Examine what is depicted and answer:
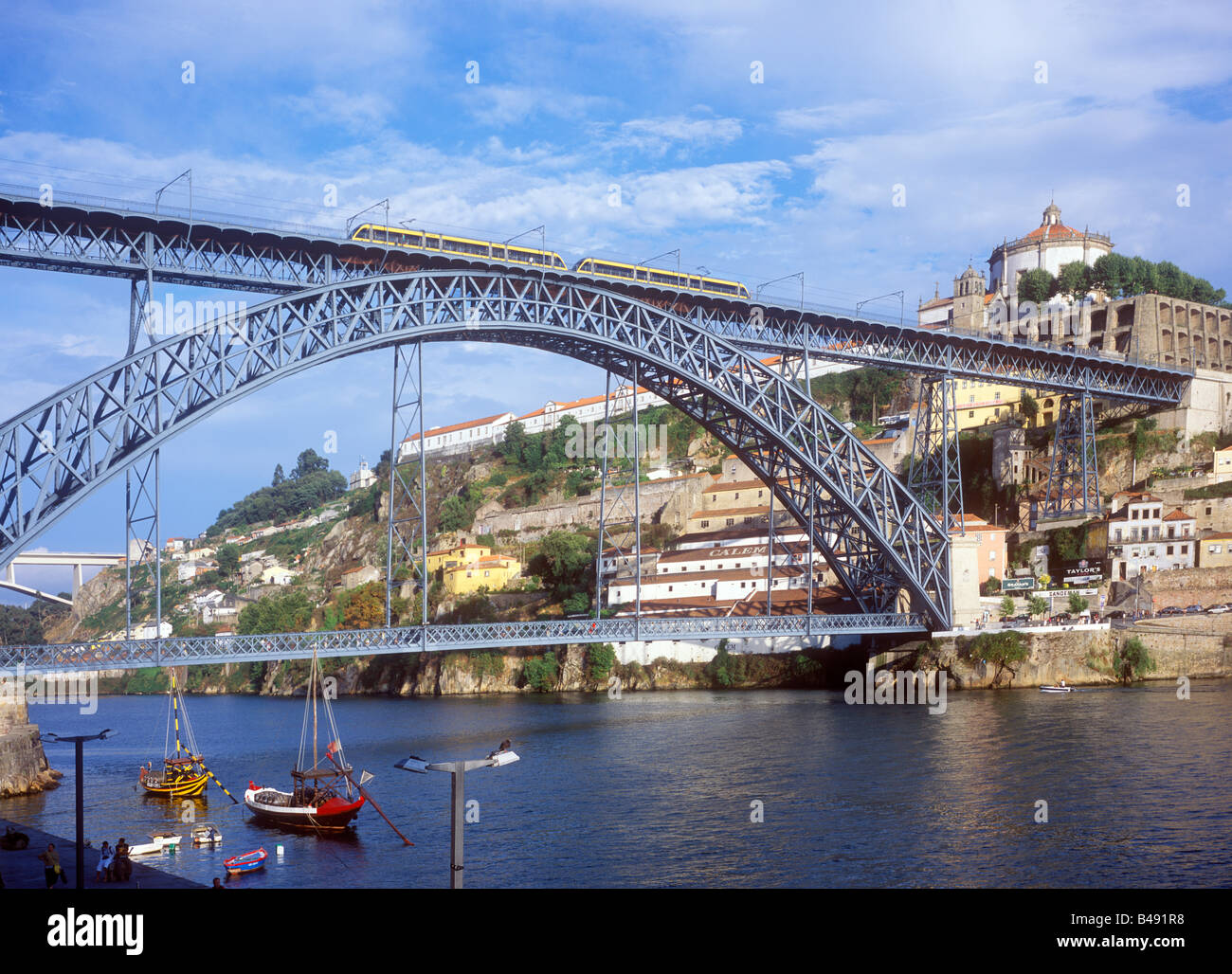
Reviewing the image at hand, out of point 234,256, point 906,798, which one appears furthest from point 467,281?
point 906,798

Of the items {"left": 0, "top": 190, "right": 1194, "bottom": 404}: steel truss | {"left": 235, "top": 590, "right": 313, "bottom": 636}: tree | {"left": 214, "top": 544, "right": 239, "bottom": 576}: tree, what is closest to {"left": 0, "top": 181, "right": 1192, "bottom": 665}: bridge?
{"left": 0, "top": 190, "right": 1194, "bottom": 404}: steel truss

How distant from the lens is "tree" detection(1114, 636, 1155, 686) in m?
47.6

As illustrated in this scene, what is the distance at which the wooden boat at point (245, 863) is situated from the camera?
22.1m

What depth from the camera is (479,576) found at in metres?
73.8

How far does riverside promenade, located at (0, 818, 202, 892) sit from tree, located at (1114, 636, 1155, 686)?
125 ft

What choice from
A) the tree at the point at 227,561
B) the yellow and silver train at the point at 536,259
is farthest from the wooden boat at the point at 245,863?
the tree at the point at 227,561

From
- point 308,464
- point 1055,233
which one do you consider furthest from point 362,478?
point 1055,233

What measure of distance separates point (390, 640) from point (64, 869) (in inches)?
672

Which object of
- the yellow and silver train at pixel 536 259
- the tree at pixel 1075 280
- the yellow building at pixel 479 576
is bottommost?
the yellow building at pixel 479 576

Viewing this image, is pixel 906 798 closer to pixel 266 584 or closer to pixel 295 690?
pixel 295 690

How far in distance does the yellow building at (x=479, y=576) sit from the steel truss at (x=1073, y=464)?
3189cm

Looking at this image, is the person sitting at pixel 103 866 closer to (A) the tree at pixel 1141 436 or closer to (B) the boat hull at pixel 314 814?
(B) the boat hull at pixel 314 814

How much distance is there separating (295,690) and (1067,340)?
5337cm

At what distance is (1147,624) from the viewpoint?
48.6 metres
